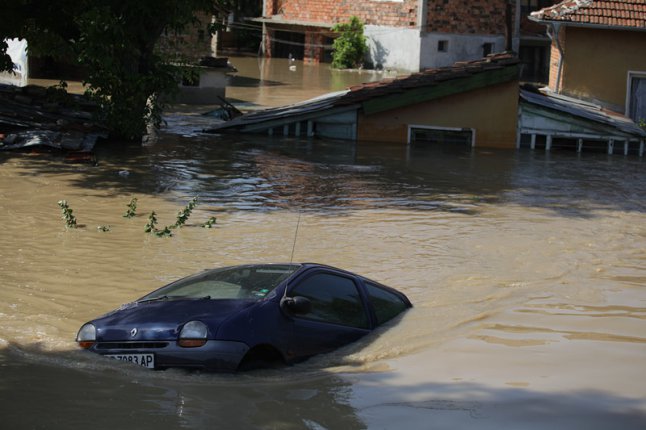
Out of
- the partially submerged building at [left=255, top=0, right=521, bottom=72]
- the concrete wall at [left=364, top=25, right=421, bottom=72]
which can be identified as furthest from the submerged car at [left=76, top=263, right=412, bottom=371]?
the concrete wall at [left=364, top=25, right=421, bottom=72]

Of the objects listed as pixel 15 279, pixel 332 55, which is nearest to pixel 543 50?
pixel 332 55

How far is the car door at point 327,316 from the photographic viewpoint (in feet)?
30.0

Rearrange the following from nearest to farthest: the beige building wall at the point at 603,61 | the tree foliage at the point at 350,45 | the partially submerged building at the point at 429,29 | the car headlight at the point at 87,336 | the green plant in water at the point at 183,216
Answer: the car headlight at the point at 87,336, the green plant in water at the point at 183,216, the beige building wall at the point at 603,61, the partially submerged building at the point at 429,29, the tree foliage at the point at 350,45

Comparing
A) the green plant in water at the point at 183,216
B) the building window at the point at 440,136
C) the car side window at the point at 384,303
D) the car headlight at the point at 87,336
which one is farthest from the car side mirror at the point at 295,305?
the building window at the point at 440,136

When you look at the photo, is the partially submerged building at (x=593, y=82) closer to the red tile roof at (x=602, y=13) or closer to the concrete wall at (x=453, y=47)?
the red tile roof at (x=602, y=13)

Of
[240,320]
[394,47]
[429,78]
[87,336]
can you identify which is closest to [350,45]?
[394,47]

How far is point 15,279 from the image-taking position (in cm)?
1283

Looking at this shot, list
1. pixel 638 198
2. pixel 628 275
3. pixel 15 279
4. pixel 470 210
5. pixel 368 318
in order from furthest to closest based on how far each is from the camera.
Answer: pixel 638 198 < pixel 470 210 < pixel 628 275 < pixel 15 279 < pixel 368 318

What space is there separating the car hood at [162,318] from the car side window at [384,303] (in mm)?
1938

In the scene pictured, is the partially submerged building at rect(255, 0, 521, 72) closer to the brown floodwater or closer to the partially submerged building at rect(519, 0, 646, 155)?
the partially submerged building at rect(519, 0, 646, 155)

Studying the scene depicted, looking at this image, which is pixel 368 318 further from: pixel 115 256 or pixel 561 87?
pixel 561 87

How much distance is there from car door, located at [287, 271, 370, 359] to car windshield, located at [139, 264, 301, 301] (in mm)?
269

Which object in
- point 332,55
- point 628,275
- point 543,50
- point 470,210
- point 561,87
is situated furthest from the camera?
point 332,55

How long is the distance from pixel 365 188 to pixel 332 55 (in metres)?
34.0
